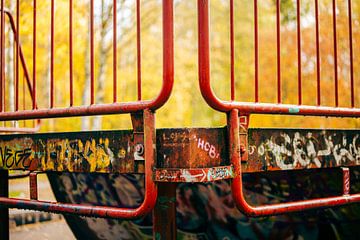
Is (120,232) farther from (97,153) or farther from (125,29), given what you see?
(125,29)

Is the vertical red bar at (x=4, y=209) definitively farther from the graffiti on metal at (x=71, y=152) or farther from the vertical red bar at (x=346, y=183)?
the vertical red bar at (x=346, y=183)

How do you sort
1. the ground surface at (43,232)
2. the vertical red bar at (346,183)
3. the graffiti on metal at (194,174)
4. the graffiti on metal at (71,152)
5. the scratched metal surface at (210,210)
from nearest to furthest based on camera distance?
the graffiti on metal at (194,174), the graffiti on metal at (71,152), the vertical red bar at (346,183), the scratched metal surface at (210,210), the ground surface at (43,232)

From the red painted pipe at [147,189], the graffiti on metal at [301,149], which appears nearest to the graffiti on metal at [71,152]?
the red painted pipe at [147,189]

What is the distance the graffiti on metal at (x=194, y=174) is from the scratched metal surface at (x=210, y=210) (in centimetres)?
158

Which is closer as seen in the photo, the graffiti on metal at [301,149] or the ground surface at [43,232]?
the graffiti on metal at [301,149]

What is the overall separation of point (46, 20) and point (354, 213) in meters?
11.5

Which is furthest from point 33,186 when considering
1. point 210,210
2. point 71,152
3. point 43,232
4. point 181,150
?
point 43,232

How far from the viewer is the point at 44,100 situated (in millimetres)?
20797

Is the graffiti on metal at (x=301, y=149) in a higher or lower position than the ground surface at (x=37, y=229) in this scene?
higher

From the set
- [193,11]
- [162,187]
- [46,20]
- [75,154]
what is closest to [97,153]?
[75,154]

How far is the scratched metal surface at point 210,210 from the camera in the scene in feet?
10.7

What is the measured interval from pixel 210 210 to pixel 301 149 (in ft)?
4.73

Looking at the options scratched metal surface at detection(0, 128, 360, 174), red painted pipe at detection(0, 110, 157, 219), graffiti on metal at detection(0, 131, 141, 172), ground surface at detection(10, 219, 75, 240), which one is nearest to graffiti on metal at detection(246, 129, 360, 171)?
scratched metal surface at detection(0, 128, 360, 174)

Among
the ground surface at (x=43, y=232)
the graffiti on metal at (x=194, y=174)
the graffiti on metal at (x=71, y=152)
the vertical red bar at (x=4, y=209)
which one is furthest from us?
the ground surface at (x=43, y=232)
